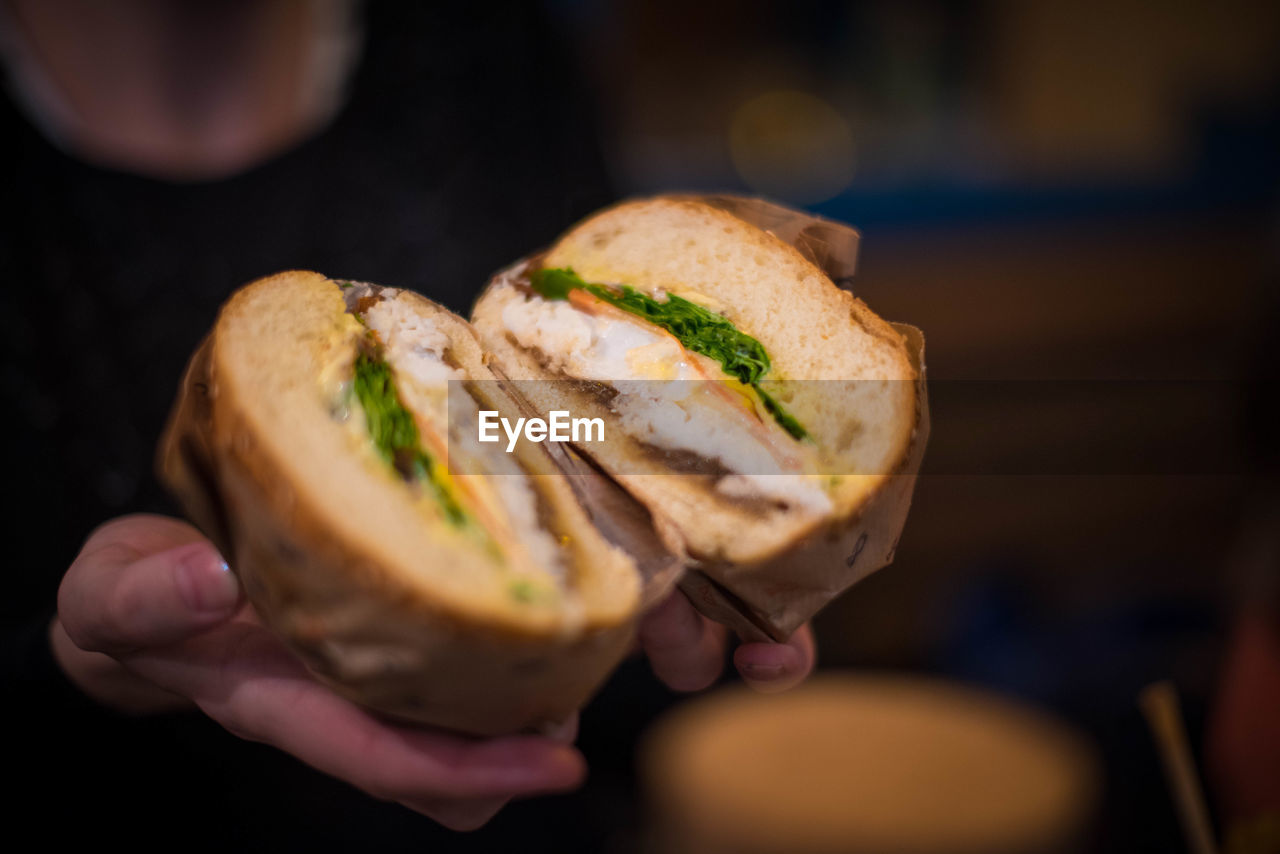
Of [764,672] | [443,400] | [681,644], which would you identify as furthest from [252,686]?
[764,672]

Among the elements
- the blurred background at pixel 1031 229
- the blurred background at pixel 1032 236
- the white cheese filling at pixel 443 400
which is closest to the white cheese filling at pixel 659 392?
the white cheese filling at pixel 443 400

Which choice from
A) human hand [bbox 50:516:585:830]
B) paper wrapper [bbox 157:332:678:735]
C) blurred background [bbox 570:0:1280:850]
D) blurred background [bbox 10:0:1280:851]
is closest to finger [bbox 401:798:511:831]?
human hand [bbox 50:516:585:830]

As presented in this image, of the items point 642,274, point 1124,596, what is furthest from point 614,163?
point 1124,596

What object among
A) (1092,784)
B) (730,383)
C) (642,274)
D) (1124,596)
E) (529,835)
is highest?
(642,274)

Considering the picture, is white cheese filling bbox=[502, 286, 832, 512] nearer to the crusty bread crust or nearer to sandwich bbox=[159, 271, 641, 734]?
the crusty bread crust

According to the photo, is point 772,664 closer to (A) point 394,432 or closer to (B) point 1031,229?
(A) point 394,432

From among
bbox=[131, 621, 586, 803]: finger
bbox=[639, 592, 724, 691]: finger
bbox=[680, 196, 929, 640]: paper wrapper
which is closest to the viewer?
bbox=[131, 621, 586, 803]: finger

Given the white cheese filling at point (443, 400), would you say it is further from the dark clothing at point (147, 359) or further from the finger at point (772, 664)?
the dark clothing at point (147, 359)

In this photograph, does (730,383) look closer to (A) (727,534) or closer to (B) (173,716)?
(A) (727,534)
